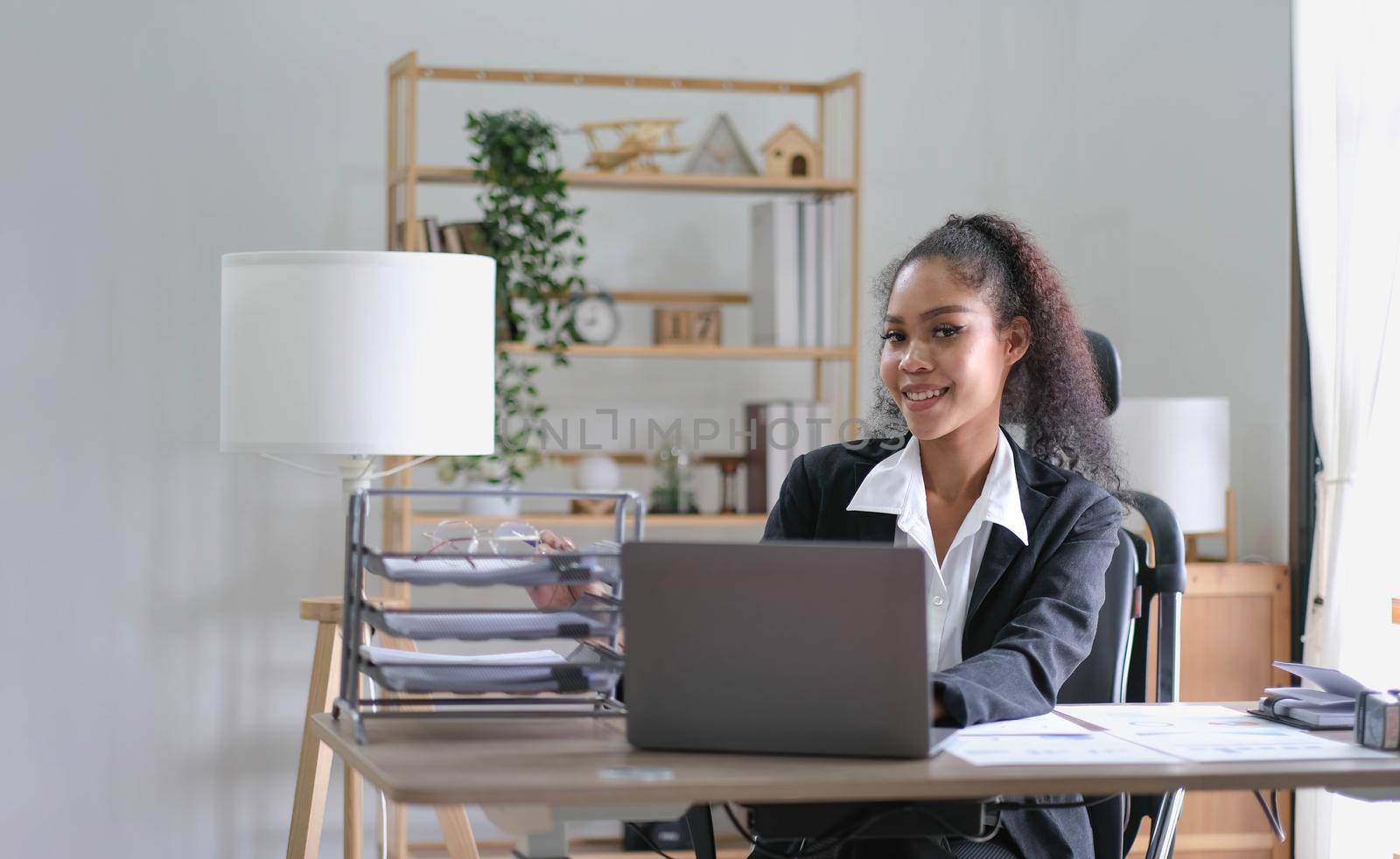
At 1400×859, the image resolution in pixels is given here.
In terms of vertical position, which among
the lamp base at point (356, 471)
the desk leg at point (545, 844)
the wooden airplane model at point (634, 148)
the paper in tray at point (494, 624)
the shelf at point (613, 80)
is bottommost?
the desk leg at point (545, 844)

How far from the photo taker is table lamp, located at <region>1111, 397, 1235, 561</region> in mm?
3303

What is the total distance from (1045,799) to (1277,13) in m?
2.52

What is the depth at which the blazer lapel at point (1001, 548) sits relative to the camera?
188 centimetres

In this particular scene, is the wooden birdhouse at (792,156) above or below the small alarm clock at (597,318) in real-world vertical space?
above

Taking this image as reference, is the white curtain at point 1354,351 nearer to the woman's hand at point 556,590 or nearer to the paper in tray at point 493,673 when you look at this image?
the woman's hand at point 556,590

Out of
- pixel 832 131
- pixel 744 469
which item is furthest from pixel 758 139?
pixel 744 469

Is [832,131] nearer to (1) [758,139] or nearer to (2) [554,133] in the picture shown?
(1) [758,139]

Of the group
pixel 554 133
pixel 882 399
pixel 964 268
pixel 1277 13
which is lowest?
pixel 882 399

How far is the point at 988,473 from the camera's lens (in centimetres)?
202

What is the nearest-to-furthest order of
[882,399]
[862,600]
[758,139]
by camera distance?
1. [862,600]
2. [882,399]
3. [758,139]

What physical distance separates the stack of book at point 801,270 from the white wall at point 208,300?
0.34 m

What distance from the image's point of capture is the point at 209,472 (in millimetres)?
3609

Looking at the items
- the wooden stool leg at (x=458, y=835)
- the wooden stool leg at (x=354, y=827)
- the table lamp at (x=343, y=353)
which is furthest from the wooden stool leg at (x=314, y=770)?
the table lamp at (x=343, y=353)

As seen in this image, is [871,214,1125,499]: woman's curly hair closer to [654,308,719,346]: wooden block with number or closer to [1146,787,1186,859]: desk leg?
[1146,787,1186,859]: desk leg
